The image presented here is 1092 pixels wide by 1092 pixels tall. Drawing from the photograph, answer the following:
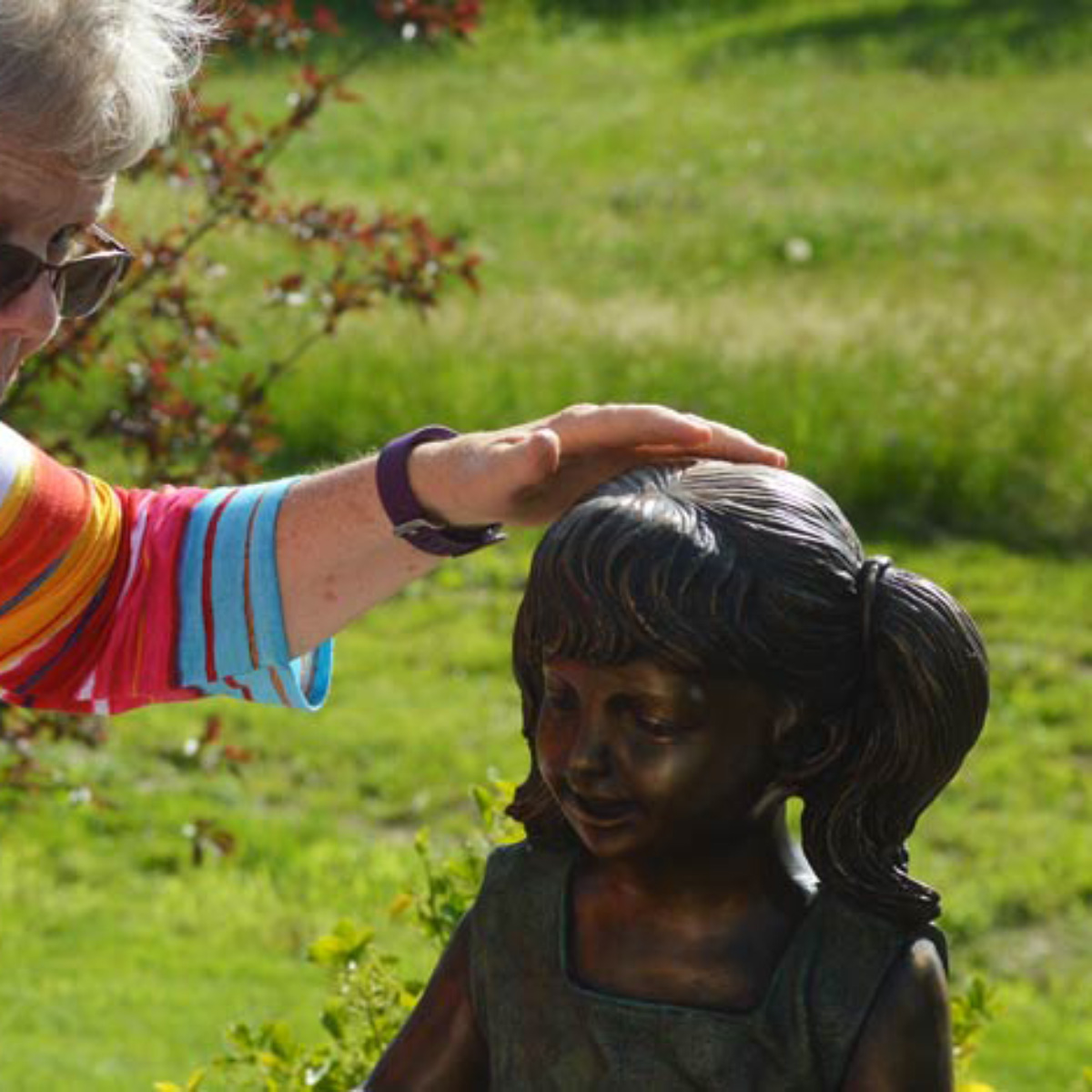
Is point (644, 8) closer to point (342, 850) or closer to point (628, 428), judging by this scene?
point (342, 850)

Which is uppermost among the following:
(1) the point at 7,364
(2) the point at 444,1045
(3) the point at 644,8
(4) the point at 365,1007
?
(1) the point at 7,364

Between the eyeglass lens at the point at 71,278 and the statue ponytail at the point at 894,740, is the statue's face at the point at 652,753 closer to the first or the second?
the statue ponytail at the point at 894,740

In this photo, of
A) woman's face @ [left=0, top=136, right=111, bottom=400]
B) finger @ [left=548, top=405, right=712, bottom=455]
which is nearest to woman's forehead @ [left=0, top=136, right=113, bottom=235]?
woman's face @ [left=0, top=136, right=111, bottom=400]

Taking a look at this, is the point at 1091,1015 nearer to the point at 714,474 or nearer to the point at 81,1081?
the point at 81,1081

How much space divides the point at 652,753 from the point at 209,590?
95cm

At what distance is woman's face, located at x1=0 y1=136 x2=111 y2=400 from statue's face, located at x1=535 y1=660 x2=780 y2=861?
30.5 inches

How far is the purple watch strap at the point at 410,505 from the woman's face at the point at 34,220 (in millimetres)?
439

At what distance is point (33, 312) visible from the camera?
287cm

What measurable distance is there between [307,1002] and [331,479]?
3082 millimetres

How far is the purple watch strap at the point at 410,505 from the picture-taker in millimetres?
3082

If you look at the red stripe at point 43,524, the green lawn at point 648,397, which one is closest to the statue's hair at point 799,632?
the red stripe at point 43,524

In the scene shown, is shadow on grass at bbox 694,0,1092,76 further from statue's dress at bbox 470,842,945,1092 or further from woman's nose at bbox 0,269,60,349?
statue's dress at bbox 470,842,945,1092

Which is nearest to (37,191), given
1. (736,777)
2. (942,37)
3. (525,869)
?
(525,869)

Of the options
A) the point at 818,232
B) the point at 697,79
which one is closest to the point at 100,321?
the point at 818,232
